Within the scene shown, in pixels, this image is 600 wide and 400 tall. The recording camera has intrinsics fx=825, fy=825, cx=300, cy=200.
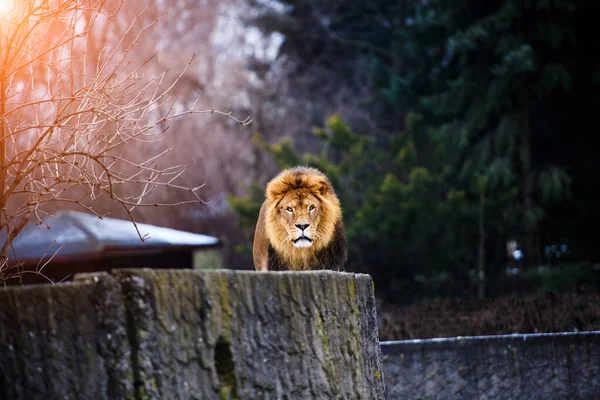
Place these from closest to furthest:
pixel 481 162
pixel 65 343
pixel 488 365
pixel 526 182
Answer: pixel 65 343 < pixel 488 365 < pixel 526 182 < pixel 481 162

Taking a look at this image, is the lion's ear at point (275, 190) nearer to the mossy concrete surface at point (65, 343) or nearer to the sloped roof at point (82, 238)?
the mossy concrete surface at point (65, 343)

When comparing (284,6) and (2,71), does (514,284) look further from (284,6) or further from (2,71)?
(284,6)

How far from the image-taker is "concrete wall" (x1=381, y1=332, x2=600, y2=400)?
7.14m

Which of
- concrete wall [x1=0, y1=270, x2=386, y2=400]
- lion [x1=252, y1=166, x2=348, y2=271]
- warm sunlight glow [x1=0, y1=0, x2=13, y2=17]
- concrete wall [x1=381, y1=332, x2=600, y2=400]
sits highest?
warm sunlight glow [x1=0, y1=0, x2=13, y2=17]

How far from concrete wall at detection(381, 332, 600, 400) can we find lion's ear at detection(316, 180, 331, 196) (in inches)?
79.6

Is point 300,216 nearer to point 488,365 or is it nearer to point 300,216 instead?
point 300,216

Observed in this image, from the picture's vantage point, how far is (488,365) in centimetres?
715

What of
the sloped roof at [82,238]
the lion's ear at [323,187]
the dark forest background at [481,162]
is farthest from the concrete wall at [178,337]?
the dark forest background at [481,162]

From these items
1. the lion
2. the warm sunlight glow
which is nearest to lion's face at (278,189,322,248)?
the lion

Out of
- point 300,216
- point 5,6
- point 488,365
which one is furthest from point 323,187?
point 488,365

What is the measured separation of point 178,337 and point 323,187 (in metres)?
3.03

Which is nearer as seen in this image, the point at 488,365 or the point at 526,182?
the point at 488,365

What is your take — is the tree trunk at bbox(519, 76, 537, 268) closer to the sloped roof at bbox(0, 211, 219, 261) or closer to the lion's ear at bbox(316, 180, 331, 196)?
the sloped roof at bbox(0, 211, 219, 261)

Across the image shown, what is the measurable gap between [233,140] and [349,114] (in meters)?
3.93
